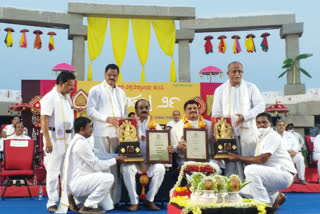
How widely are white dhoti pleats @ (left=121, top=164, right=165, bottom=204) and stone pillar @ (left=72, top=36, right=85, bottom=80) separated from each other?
9.66 metres

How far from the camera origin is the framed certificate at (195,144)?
468cm

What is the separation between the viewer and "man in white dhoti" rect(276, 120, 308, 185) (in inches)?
308

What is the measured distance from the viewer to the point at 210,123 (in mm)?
5117

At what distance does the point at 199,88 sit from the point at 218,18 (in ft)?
9.66

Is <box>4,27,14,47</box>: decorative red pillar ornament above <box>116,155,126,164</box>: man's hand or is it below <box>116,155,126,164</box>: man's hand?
above

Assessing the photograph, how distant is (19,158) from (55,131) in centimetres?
195

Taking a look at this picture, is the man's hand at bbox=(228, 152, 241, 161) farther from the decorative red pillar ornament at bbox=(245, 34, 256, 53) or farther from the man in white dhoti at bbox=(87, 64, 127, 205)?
the decorative red pillar ornament at bbox=(245, 34, 256, 53)

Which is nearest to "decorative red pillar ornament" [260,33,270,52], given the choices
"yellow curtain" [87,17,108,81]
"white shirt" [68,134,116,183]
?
"yellow curtain" [87,17,108,81]

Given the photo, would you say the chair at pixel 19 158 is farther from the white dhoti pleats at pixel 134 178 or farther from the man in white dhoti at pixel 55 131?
the white dhoti pleats at pixel 134 178

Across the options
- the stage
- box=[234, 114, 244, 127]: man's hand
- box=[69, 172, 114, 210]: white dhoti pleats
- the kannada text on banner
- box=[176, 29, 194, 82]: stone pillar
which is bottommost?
the stage

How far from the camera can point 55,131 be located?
16.0 feet

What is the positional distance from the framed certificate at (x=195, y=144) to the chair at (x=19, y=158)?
2.91m

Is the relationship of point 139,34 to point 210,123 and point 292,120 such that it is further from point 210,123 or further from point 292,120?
point 210,123

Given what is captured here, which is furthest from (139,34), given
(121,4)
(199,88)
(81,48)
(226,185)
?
(226,185)
